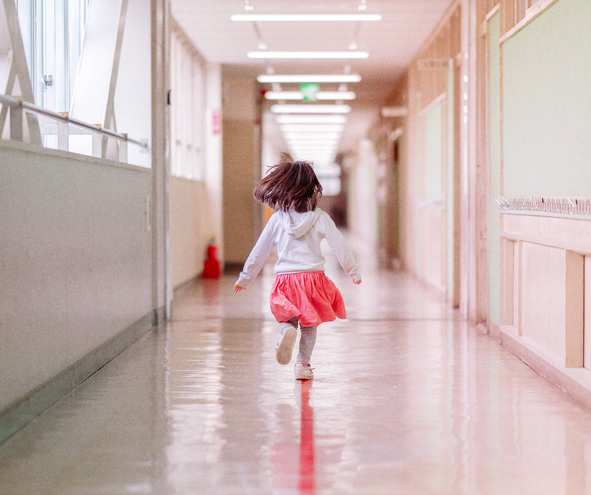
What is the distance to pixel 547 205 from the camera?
4.46m

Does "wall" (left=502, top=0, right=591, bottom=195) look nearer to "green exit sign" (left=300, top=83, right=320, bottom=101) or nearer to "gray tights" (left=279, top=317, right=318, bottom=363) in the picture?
"gray tights" (left=279, top=317, right=318, bottom=363)

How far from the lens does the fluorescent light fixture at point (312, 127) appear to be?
19250 millimetres

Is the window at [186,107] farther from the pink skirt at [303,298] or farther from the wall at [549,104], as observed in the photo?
the pink skirt at [303,298]

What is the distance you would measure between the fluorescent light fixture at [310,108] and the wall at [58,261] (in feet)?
32.8

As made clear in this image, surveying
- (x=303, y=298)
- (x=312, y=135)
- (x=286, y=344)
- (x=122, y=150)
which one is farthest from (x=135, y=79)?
(x=312, y=135)

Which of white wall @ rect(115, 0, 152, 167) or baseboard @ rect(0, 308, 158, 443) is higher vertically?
white wall @ rect(115, 0, 152, 167)

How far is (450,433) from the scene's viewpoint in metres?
3.44

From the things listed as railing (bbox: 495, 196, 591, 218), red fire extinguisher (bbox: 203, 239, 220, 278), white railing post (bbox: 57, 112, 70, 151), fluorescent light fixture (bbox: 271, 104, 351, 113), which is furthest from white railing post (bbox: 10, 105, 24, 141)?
fluorescent light fixture (bbox: 271, 104, 351, 113)

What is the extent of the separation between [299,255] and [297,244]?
61mm

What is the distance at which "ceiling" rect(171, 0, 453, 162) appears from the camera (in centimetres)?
798

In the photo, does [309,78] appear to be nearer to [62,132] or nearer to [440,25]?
[440,25]

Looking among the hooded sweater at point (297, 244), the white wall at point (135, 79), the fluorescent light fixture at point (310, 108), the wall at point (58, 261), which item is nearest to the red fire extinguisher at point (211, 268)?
the white wall at point (135, 79)

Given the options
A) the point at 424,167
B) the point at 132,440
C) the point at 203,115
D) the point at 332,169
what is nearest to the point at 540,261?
the point at 132,440

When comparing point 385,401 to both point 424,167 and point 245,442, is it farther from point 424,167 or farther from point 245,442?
point 424,167
